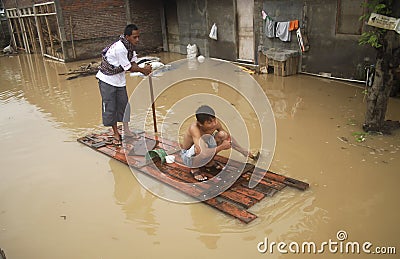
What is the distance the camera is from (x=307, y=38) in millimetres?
8328

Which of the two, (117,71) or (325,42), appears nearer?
(117,71)

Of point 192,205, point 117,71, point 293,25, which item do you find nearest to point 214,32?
point 293,25

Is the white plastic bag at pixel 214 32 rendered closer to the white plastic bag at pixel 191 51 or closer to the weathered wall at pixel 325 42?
the white plastic bag at pixel 191 51

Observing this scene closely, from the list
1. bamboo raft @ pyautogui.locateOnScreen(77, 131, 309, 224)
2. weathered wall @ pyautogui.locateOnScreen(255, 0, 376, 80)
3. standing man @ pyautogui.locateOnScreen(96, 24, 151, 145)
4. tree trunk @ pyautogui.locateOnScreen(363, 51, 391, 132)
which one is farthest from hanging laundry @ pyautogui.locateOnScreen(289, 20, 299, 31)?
bamboo raft @ pyautogui.locateOnScreen(77, 131, 309, 224)

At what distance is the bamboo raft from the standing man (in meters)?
0.51

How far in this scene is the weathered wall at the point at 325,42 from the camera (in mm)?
7438

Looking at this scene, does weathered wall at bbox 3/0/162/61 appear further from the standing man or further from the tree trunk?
the tree trunk

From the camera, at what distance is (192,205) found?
3471 mm

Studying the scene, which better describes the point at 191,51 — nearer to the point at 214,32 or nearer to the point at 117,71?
the point at 214,32

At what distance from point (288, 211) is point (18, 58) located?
15.9 m

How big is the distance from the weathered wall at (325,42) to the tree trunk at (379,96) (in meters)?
2.82

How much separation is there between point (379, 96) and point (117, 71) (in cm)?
371

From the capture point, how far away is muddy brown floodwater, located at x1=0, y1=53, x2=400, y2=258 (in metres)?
2.95

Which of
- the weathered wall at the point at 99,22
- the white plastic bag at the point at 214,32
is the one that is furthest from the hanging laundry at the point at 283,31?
the weathered wall at the point at 99,22
